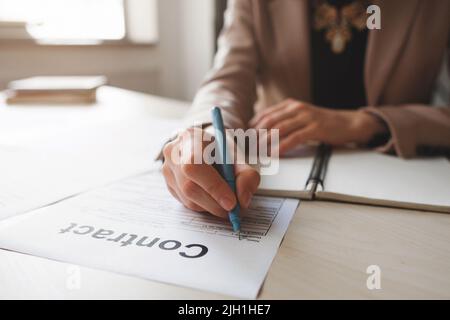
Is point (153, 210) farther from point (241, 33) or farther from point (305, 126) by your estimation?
point (241, 33)

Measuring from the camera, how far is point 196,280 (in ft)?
1.02

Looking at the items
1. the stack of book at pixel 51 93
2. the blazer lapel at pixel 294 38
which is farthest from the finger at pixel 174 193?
the stack of book at pixel 51 93

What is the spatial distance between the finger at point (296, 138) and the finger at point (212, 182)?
278 millimetres

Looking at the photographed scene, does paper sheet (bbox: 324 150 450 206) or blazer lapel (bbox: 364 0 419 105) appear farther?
blazer lapel (bbox: 364 0 419 105)

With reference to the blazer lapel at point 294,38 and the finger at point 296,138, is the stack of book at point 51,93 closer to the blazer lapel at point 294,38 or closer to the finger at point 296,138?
the blazer lapel at point 294,38

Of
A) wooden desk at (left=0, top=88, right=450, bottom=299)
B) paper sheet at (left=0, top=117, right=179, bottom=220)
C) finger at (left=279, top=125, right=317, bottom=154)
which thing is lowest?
wooden desk at (left=0, top=88, right=450, bottom=299)

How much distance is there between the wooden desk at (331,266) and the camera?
0.97 feet

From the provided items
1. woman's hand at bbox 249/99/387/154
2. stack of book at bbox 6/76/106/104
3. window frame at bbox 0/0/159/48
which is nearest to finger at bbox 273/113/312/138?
woman's hand at bbox 249/99/387/154

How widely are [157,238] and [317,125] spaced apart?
0.41 m

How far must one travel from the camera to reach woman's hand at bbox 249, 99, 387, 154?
0.68 m

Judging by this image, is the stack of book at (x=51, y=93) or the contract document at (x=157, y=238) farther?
the stack of book at (x=51, y=93)

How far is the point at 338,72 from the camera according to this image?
1.09m

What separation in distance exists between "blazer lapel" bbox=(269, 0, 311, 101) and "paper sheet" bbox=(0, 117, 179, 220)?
1.13ft

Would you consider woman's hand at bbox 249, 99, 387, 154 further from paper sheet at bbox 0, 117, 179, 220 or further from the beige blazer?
paper sheet at bbox 0, 117, 179, 220
